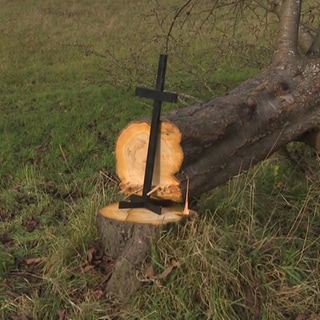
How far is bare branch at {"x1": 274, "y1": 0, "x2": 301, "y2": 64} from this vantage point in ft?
17.0

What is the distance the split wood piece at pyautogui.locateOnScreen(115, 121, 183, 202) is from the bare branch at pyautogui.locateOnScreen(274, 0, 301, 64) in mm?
1606

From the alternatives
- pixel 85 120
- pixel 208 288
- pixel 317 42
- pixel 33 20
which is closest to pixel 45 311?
pixel 208 288

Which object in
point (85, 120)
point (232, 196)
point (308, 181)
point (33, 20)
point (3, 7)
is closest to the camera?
point (232, 196)

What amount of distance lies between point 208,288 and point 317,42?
275cm

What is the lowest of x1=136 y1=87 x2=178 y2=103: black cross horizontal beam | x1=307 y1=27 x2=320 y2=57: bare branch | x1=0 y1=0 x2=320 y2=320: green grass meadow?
x1=0 y1=0 x2=320 y2=320: green grass meadow

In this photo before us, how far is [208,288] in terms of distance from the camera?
3590 millimetres

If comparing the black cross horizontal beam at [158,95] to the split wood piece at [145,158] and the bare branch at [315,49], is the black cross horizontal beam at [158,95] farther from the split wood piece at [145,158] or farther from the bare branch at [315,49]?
the bare branch at [315,49]

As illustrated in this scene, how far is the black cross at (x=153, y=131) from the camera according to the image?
3955mm

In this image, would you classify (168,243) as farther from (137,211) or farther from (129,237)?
(137,211)

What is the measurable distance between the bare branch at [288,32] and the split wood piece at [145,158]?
1606 mm

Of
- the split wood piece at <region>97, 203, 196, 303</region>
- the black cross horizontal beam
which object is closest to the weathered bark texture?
the split wood piece at <region>97, 203, 196, 303</region>

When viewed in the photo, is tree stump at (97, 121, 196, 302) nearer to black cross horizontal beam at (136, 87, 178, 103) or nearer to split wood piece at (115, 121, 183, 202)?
split wood piece at (115, 121, 183, 202)

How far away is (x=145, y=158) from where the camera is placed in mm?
4219

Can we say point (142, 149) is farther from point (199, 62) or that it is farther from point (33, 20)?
point (33, 20)
